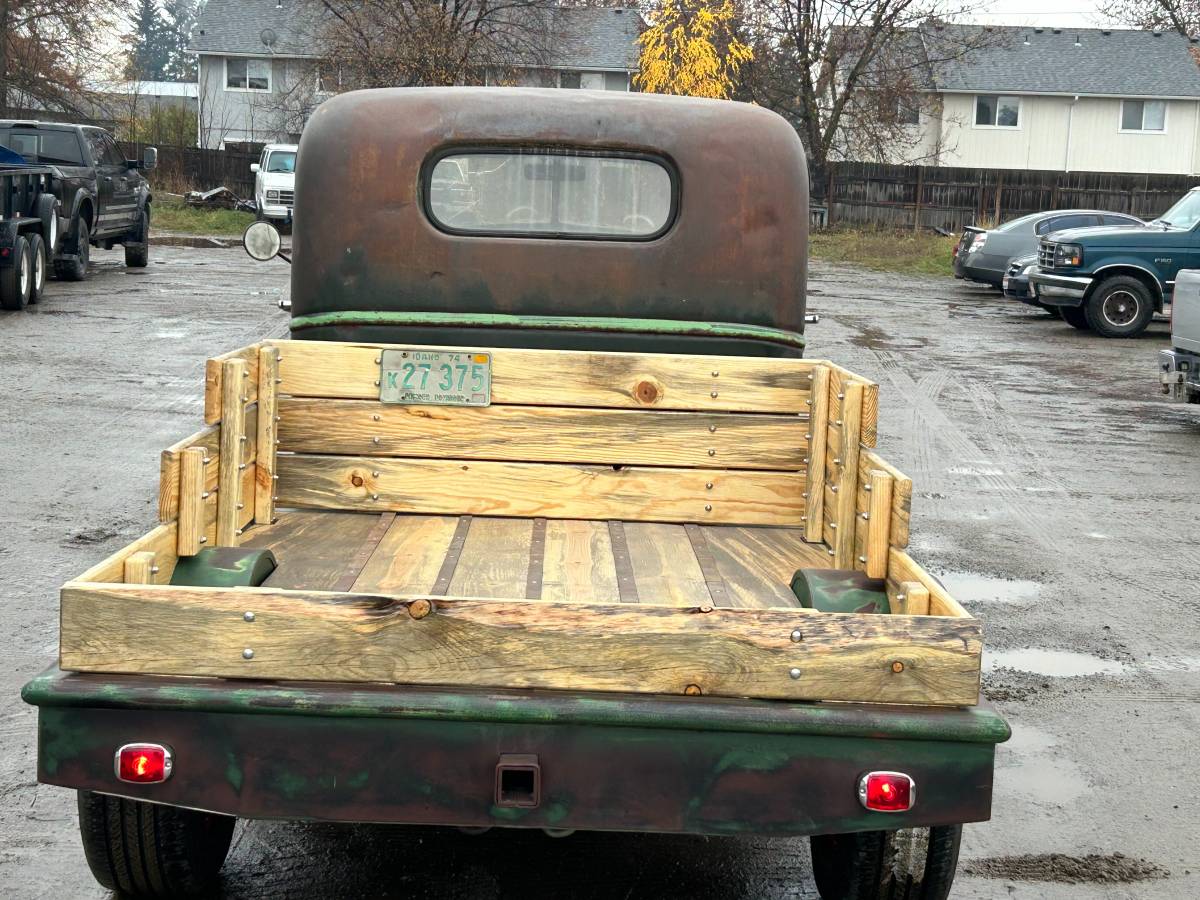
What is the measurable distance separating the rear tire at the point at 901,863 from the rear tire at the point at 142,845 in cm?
160

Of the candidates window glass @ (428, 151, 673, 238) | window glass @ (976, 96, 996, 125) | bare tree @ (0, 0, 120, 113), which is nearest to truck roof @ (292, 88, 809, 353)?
window glass @ (428, 151, 673, 238)

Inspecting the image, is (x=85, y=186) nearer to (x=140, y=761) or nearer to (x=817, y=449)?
(x=817, y=449)

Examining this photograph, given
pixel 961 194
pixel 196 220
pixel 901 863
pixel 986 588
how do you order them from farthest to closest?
pixel 961 194 → pixel 196 220 → pixel 986 588 → pixel 901 863

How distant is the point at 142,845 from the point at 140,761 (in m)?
0.55

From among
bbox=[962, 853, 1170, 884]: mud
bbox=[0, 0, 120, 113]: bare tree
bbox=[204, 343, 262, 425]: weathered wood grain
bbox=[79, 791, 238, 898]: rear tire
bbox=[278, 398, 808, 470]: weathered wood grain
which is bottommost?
bbox=[962, 853, 1170, 884]: mud

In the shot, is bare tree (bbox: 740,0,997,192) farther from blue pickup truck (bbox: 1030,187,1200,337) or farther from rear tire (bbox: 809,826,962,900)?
rear tire (bbox: 809,826,962,900)

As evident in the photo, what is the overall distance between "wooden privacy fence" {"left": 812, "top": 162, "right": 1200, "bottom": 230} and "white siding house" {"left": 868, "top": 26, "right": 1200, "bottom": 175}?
1098 cm

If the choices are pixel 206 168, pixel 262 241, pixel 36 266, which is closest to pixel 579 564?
pixel 262 241

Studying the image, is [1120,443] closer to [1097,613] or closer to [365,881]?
[1097,613]

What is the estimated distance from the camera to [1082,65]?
55875 mm

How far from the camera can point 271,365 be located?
16.1 feet

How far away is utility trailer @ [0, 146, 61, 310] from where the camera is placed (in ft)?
57.5

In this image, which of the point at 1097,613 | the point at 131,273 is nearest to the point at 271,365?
the point at 1097,613

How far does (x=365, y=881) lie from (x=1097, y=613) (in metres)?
4.35
